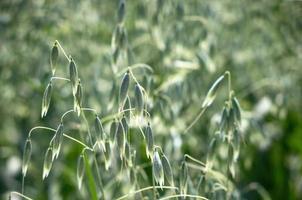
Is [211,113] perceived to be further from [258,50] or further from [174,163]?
[174,163]

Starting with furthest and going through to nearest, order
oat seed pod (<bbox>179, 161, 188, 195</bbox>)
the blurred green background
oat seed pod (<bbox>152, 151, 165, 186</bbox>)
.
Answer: the blurred green background < oat seed pod (<bbox>179, 161, 188, 195</bbox>) < oat seed pod (<bbox>152, 151, 165, 186</bbox>)

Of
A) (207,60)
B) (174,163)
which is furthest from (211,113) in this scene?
(174,163)

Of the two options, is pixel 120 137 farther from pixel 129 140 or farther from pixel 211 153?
pixel 211 153

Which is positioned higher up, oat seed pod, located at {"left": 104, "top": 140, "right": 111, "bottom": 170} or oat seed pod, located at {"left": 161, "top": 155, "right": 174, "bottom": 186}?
oat seed pod, located at {"left": 104, "top": 140, "right": 111, "bottom": 170}

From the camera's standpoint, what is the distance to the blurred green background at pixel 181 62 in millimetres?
2123

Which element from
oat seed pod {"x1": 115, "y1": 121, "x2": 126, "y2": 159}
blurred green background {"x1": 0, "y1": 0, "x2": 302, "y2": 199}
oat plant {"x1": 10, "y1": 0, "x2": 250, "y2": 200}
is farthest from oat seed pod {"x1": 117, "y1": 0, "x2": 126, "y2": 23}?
oat seed pod {"x1": 115, "y1": 121, "x2": 126, "y2": 159}

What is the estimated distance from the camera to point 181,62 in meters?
2.14

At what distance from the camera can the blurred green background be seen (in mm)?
2123

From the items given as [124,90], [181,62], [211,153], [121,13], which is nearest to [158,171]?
[124,90]

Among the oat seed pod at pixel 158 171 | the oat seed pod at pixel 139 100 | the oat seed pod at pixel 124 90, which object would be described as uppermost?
the oat seed pod at pixel 124 90

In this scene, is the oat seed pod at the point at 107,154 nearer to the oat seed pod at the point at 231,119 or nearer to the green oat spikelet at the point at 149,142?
the green oat spikelet at the point at 149,142

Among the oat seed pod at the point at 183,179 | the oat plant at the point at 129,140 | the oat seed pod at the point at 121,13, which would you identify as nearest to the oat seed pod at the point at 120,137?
the oat plant at the point at 129,140

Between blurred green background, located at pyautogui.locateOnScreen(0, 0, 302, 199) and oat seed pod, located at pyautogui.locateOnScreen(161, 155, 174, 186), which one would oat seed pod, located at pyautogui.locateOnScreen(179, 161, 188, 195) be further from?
blurred green background, located at pyautogui.locateOnScreen(0, 0, 302, 199)

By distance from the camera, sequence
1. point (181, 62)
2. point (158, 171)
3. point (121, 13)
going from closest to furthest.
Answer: point (158, 171) < point (121, 13) < point (181, 62)
